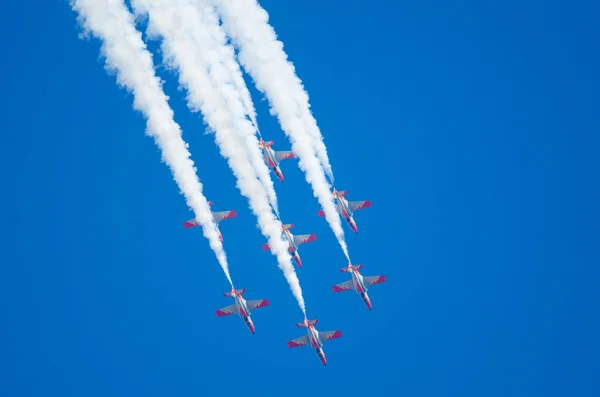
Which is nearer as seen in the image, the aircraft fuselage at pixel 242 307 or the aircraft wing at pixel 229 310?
the aircraft fuselage at pixel 242 307

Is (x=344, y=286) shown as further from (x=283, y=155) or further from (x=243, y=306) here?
(x=283, y=155)

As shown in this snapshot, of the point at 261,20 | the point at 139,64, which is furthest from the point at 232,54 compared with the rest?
the point at 139,64

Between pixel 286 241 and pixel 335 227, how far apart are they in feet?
7.06

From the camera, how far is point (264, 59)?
39906 mm

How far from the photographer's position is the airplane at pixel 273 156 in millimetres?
45000

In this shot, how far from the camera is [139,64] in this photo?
36.1m

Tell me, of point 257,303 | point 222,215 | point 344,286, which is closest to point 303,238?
point 344,286

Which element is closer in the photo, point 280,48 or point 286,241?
point 280,48

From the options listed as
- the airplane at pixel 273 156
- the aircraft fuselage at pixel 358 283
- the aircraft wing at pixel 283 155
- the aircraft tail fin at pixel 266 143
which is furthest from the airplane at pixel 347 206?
the aircraft tail fin at pixel 266 143

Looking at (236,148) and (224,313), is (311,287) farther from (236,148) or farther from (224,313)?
(236,148)

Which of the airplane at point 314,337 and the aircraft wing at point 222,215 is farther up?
the aircraft wing at point 222,215

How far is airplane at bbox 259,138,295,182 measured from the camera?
148 ft

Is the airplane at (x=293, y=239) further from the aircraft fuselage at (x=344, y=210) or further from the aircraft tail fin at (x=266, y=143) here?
the aircraft tail fin at (x=266, y=143)

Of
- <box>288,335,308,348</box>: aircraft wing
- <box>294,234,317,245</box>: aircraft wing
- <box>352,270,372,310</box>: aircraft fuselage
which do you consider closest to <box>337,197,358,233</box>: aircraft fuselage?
<box>294,234,317,245</box>: aircraft wing
